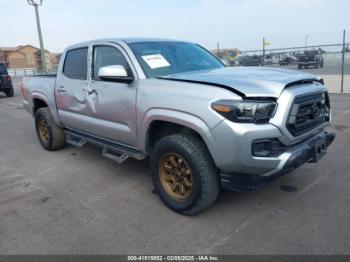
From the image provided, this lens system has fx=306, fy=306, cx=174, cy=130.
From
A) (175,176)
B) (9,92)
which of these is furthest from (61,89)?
(9,92)

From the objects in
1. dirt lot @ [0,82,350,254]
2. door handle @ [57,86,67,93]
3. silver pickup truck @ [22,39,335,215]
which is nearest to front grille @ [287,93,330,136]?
silver pickup truck @ [22,39,335,215]

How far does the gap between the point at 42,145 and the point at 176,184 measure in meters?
3.72

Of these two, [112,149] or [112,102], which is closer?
[112,102]

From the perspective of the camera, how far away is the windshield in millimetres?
3543

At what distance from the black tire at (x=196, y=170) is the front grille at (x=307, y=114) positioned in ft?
2.63

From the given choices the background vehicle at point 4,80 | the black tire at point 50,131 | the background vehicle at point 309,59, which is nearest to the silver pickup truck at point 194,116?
the black tire at point 50,131

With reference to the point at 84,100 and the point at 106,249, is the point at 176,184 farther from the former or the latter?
the point at 84,100

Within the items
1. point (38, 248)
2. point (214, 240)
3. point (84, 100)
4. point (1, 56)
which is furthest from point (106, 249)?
point (1, 56)

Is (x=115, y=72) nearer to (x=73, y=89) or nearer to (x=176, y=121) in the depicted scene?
(x=176, y=121)

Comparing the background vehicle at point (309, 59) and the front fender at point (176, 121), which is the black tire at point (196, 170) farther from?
the background vehicle at point (309, 59)

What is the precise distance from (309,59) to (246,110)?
81.3 ft

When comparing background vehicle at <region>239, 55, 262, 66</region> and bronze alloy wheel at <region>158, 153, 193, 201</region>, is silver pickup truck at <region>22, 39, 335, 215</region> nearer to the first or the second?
bronze alloy wheel at <region>158, 153, 193, 201</region>

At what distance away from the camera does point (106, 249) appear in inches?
106

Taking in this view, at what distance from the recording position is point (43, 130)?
586 centimetres
